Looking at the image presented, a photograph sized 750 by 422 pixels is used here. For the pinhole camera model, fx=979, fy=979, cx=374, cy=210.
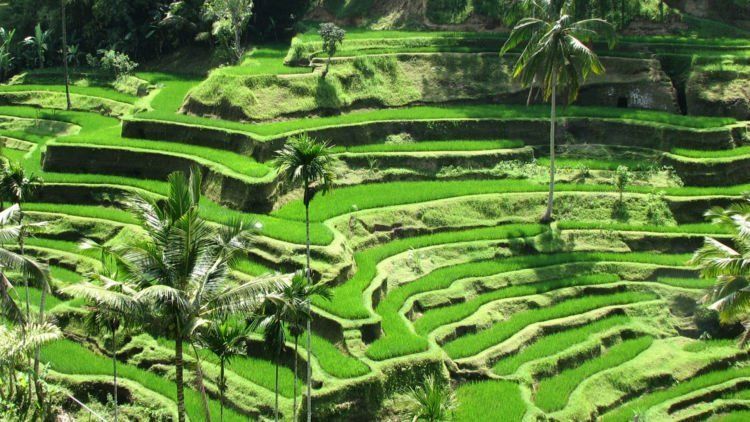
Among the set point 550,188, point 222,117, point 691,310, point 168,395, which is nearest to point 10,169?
point 168,395

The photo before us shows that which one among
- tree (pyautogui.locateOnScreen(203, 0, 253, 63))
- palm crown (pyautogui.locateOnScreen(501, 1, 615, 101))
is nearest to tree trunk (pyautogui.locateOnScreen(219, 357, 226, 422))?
palm crown (pyautogui.locateOnScreen(501, 1, 615, 101))

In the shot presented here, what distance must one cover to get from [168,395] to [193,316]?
7194 millimetres

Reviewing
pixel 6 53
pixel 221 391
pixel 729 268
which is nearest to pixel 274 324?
pixel 221 391

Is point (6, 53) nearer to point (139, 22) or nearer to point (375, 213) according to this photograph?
point (139, 22)

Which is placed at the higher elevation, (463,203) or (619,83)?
(619,83)

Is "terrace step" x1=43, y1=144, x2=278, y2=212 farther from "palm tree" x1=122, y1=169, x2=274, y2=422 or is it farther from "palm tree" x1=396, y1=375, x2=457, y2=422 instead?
"palm tree" x1=122, y1=169, x2=274, y2=422

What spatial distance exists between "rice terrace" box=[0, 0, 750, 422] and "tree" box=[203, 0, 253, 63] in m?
0.23


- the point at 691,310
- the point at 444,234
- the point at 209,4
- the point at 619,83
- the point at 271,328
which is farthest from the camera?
the point at 209,4

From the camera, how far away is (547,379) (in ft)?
90.3

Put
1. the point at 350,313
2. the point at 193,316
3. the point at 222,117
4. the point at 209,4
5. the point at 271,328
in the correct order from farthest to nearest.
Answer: the point at 209,4, the point at 222,117, the point at 350,313, the point at 271,328, the point at 193,316

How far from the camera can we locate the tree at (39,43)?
179ft

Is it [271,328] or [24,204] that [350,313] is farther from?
[24,204]

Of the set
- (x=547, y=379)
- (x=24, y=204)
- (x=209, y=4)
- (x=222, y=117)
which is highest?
(x=209, y=4)

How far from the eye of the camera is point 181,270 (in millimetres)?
18812
